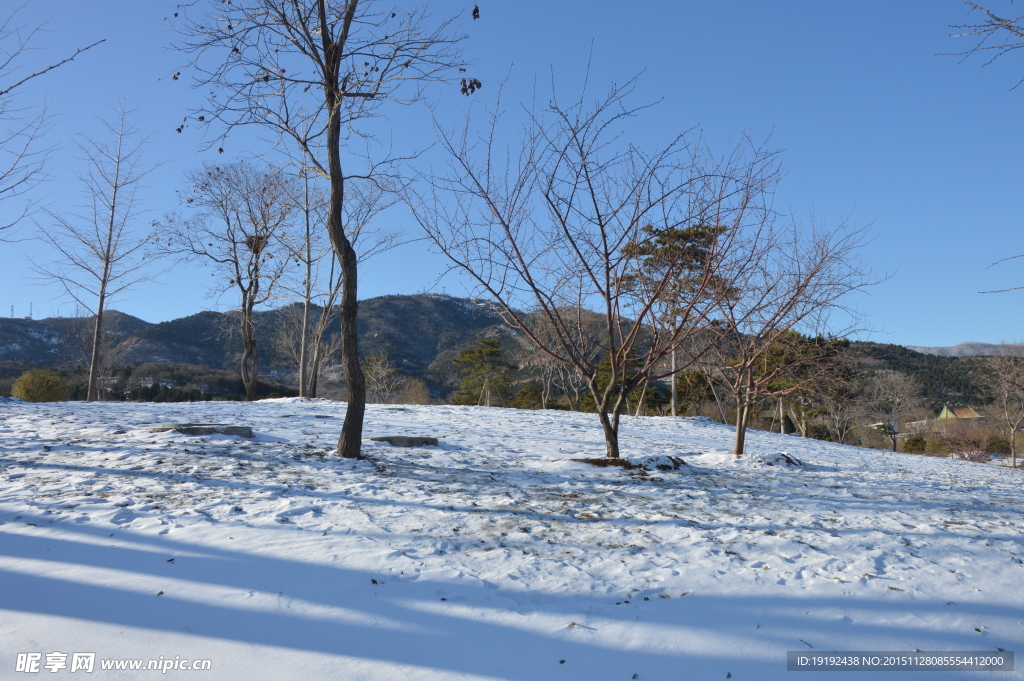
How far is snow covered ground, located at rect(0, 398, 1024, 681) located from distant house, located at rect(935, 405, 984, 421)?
4115 centimetres

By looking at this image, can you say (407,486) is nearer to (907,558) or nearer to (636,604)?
(636,604)

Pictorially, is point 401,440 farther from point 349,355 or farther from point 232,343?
point 232,343

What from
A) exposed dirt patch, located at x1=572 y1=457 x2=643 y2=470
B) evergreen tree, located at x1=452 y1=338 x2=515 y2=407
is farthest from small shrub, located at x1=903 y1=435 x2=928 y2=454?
exposed dirt patch, located at x1=572 y1=457 x2=643 y2=470

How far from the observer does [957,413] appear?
4078cm

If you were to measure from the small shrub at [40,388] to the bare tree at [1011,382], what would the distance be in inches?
1498

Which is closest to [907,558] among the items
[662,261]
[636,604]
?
[636,604]

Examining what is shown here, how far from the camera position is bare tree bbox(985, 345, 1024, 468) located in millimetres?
22797

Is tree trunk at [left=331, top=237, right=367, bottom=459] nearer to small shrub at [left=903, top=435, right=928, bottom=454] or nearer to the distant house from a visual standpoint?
small shrub at [left=903, top=435, right=928, bottom=454]

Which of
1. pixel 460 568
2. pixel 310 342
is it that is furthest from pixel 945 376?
pixel 460 568

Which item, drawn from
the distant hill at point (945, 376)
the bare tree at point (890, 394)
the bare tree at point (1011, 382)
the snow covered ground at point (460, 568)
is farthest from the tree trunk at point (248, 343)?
the distant hill at point (945, 376)

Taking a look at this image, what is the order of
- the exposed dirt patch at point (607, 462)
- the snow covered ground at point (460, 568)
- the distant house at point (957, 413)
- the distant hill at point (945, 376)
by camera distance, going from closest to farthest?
the snow covered ground at point (460, 568), the exposed dirt patch at point (607, 462), the distant house at point (957, 413), the distant hill at point (945, 376)

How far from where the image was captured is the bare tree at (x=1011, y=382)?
22797mm

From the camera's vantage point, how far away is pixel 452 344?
6334 cm

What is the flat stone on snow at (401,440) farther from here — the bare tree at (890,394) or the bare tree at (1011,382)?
the bare tree at (1011,382)
